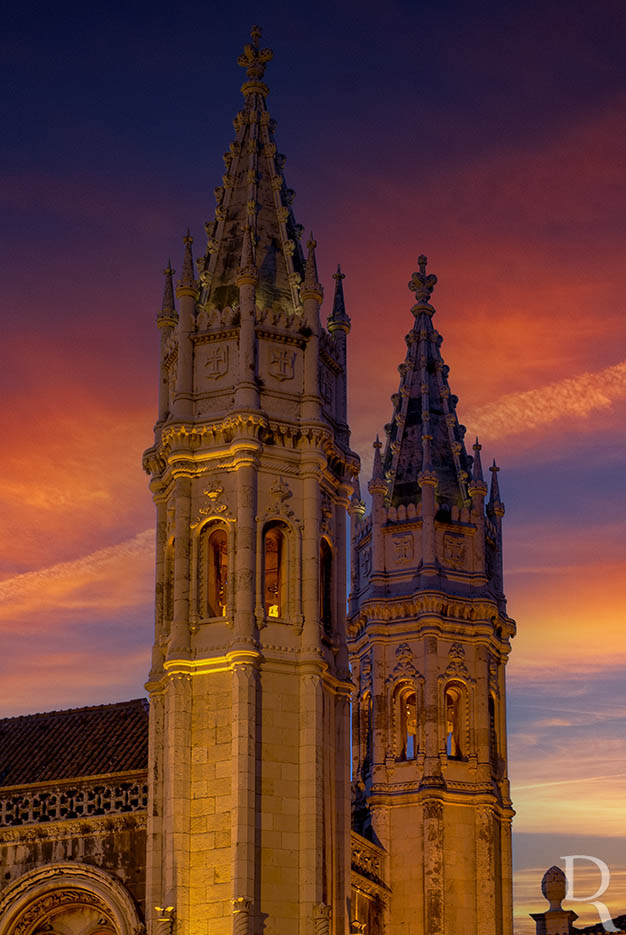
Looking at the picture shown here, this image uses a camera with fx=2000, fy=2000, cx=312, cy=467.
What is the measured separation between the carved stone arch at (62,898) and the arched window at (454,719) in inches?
667

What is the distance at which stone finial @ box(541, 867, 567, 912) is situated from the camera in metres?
54.6

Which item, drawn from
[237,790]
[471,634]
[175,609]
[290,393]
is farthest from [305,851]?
[471,634]

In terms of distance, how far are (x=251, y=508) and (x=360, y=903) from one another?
16.4m

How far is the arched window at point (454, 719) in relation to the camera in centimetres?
5922

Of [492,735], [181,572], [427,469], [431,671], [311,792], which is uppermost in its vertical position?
[427,469]

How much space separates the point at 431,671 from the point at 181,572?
17.2 m

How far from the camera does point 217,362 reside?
4534 cm

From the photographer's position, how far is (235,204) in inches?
1900

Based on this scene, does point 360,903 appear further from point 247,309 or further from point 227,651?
point 247,309

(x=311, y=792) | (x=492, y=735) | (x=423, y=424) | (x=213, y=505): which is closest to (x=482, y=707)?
(x=492, y=735)

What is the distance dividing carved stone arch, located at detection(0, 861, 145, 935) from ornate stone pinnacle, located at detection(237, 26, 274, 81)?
65.8 ft

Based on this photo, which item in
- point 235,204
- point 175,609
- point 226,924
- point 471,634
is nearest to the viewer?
point 226,924

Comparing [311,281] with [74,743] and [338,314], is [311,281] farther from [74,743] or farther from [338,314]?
[74,743]

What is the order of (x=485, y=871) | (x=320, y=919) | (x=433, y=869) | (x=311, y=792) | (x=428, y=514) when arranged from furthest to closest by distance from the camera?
(x=428, y=514)
(x=485, y=871)
(x=433, y=869)
(x=311, y=792)
(x=320, y=919)
